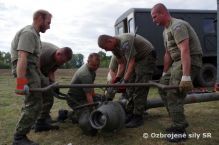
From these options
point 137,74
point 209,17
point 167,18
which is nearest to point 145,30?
point 209,17

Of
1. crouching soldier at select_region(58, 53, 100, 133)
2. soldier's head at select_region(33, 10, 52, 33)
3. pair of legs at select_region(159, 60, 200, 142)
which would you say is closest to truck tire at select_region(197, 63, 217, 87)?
crouching soldier at select_region(58, 53, 100, 133)

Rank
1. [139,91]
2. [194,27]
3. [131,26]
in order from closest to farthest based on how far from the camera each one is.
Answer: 1. [139,91]
2. [131,26]
3. [194,27]

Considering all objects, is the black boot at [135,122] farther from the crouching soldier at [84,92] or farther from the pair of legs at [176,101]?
the pair of legs at [176,101]

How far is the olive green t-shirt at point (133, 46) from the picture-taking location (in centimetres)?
577

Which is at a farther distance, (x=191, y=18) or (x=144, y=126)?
(x=191, y=18)

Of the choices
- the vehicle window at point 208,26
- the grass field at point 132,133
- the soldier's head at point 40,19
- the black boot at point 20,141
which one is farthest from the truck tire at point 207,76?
the black boot at point 20,141

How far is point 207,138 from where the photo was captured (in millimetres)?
5430

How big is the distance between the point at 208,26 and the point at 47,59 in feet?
26.5

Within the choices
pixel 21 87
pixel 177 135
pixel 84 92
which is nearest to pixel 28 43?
pixel 21 87

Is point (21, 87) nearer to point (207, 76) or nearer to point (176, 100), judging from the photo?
point (176, 100)

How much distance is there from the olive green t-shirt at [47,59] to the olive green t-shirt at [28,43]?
0.83m

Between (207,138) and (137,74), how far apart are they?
1.46 meters

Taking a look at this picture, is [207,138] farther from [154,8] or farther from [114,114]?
[154,8]

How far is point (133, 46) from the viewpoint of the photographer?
19.2 ft
